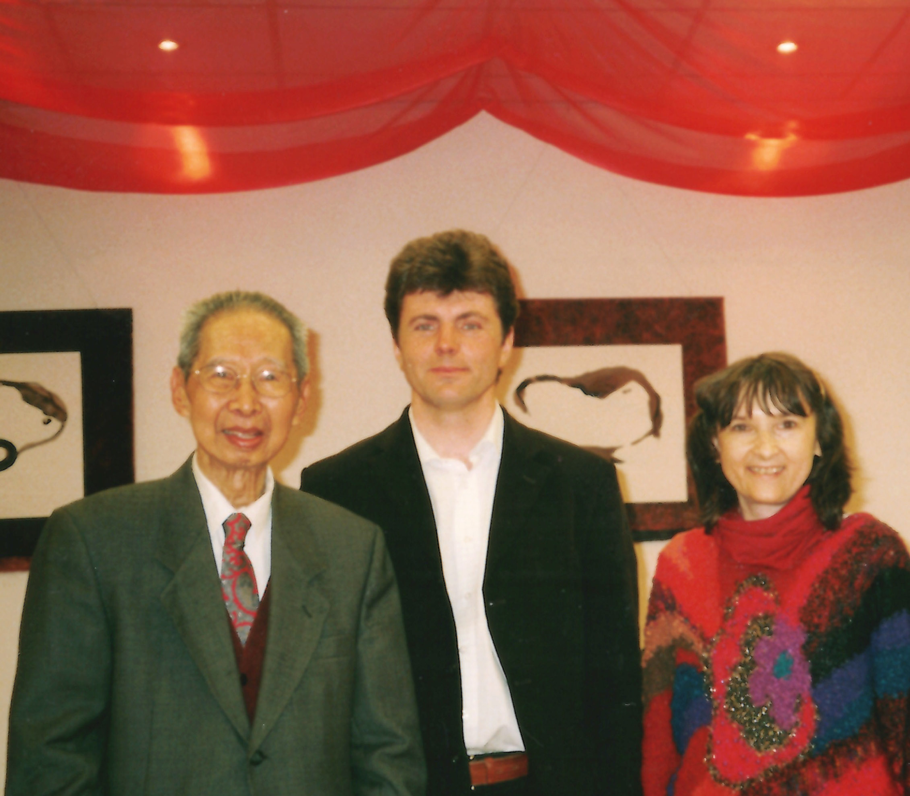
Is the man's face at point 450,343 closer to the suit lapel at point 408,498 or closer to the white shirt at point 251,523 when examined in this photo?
the suit lapel at point 408,498

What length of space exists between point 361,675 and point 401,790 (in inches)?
7.8

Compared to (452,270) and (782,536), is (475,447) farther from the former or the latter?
(782,536)

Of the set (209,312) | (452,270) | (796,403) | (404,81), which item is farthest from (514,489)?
(404,81)

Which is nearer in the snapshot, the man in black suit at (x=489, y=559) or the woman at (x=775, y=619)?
the woman at (x=775, y=619)

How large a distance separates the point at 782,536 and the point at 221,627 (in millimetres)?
1079

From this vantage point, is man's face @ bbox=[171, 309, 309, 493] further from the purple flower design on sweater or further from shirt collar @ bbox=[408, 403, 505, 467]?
the purple flower design on sweater

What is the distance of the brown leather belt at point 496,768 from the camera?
1.60 m

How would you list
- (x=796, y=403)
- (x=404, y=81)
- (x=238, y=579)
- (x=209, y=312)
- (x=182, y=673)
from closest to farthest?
(x=182, y=673) → (x=238, y=579) → (x=209, y=312) → (x=796, y=403) → (x=404, y=81)

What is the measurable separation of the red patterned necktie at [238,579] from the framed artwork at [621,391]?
139 cm

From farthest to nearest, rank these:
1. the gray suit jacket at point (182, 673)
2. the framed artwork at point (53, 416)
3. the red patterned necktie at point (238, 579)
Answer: the framed artwork at point (53, 416) < the red patterned necktie at point (238, 579) < the gray suit jacket at point (182, 673)

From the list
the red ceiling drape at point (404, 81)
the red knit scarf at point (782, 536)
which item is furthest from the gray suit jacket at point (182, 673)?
the red ceiling drape at point (404, 81)

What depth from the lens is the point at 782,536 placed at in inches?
62.3

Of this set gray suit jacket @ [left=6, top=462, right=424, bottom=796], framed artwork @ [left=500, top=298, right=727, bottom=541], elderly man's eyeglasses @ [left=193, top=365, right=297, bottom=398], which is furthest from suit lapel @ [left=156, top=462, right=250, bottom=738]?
framed artwork @ [left=500, top=298, right=727, bottom=541]

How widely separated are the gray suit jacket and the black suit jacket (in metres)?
0.21
